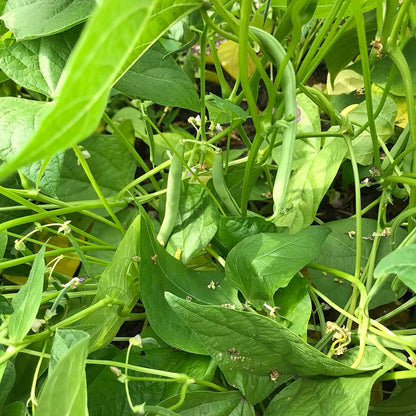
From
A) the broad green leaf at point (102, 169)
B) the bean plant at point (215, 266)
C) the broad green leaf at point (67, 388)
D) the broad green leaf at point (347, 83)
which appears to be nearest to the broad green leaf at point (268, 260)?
the bean plant at point (215, 266)

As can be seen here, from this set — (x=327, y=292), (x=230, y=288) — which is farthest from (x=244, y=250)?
(x=327, y=292)

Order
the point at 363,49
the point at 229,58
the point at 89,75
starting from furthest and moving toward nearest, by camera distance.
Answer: the point at 229,58, the point at 363,49, the point at 89,75

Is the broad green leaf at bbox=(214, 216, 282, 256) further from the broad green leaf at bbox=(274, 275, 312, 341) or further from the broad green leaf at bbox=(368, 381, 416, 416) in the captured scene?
the broad green leaf at bbox=(368, 381, 416, 416)

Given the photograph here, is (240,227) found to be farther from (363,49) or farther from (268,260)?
(363,49)

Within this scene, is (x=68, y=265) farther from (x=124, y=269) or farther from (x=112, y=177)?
(x=124, y=269)

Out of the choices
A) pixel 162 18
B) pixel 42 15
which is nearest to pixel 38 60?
pixel 42 15
